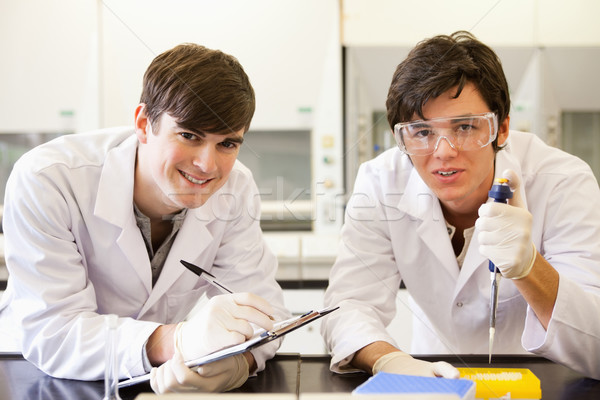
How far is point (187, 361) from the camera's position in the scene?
3.24ft

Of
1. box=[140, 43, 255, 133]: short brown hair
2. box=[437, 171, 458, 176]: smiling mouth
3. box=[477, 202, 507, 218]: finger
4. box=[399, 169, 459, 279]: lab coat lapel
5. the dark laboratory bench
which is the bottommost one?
the dark laboratory bench

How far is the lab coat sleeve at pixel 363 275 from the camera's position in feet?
4.15

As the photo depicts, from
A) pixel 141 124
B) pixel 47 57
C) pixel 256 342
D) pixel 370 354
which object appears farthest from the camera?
pixel 47 57

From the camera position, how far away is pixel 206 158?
122cm

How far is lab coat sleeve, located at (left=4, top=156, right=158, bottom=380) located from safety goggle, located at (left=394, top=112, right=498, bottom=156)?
2.54ft

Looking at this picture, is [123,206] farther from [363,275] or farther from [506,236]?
[506,236]

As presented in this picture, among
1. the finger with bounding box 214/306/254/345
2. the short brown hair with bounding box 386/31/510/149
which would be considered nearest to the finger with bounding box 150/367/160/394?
the finger with bounding box 214/306/254/345

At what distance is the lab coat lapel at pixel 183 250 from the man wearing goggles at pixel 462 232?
1.22ft

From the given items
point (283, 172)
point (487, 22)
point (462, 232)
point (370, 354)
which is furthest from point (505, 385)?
point (487, 22)

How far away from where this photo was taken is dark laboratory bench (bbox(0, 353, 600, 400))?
0.96 metres

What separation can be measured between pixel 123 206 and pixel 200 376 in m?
0.52

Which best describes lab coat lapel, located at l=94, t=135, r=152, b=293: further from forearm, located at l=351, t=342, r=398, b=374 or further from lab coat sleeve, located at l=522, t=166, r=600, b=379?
lab coat sleeve, located at l=522, t=166, r=600, b=379

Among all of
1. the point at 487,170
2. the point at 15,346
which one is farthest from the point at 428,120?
the point at 15,346

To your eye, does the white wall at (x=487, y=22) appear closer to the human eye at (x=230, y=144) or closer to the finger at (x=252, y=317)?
the human eye at (x=230, y=144)
